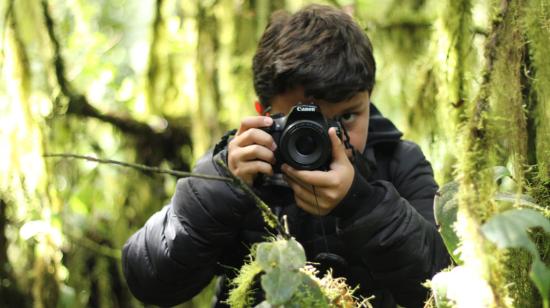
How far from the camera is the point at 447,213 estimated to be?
39.0 inches

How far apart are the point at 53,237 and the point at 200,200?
110cm

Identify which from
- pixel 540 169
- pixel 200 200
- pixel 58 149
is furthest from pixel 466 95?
pixel 58 149

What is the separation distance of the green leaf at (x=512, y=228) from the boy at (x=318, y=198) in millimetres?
584

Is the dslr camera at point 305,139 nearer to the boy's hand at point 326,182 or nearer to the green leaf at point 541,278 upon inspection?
the boy's hand at point 326,182

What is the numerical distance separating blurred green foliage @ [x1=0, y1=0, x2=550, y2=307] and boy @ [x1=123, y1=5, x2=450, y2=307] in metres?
0.24

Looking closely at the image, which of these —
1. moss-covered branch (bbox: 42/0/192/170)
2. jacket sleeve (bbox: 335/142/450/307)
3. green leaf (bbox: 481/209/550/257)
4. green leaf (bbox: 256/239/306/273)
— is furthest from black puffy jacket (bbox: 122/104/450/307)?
moss-covered branch (bbox: 42/0/192/170)

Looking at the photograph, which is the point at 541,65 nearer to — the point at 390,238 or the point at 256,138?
the point at 390,238

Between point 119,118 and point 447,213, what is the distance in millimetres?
2318

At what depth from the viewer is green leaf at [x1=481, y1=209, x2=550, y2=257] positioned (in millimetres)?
764

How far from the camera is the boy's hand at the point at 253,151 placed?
1.44m

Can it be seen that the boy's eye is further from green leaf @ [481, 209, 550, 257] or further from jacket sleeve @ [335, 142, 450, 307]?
green leaf @ [481, 209, 550, 257]

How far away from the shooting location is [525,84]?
48.9 inches

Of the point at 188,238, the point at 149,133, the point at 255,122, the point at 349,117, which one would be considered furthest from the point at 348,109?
the point at 149,133

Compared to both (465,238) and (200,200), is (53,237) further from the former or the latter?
(465,238)
